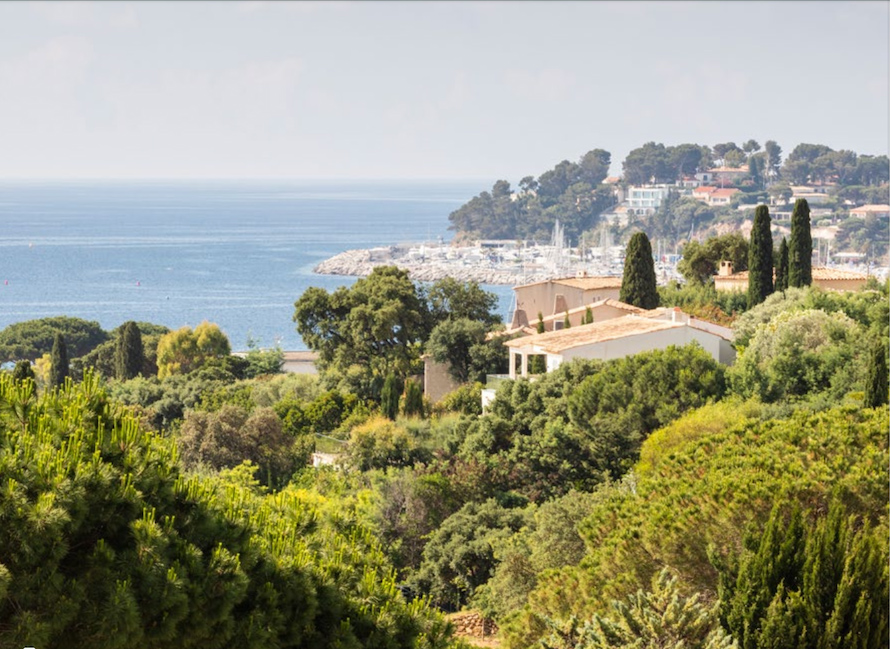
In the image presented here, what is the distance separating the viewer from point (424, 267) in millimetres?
140375

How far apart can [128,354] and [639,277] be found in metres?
17.2

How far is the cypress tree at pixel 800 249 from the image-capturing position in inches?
1273

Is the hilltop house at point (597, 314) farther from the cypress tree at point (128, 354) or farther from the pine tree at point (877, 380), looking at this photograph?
the pine tree at point (877, 380)

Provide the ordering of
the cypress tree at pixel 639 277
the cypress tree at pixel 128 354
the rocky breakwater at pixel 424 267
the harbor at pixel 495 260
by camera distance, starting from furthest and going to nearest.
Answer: the harbor at pixel 495 260 → the rocky breakwater at pixel 424 267 → the cypress tree at pixel 128 354 → the cypress tree at pixel 639 277

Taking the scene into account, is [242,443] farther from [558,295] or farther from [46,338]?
[46,338]

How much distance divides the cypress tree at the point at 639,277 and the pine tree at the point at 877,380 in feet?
52.9

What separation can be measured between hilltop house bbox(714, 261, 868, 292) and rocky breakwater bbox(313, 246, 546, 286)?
3226 inches

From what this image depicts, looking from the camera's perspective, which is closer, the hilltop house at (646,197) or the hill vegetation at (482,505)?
the hill vegetation at (482,505)

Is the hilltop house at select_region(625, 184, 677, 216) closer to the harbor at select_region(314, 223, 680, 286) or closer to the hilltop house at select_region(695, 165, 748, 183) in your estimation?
the hilltop house at select_region(695, 165, 748, 183)

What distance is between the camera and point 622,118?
29375 mm

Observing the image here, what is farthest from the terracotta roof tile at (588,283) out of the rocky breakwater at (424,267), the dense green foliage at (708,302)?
the rocky breakwater at (424,267)

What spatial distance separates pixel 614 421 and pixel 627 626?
545 inches

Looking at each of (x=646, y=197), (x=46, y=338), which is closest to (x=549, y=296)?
(x=46, y=338)

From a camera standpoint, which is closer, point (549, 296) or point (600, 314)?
point (600, 314)
